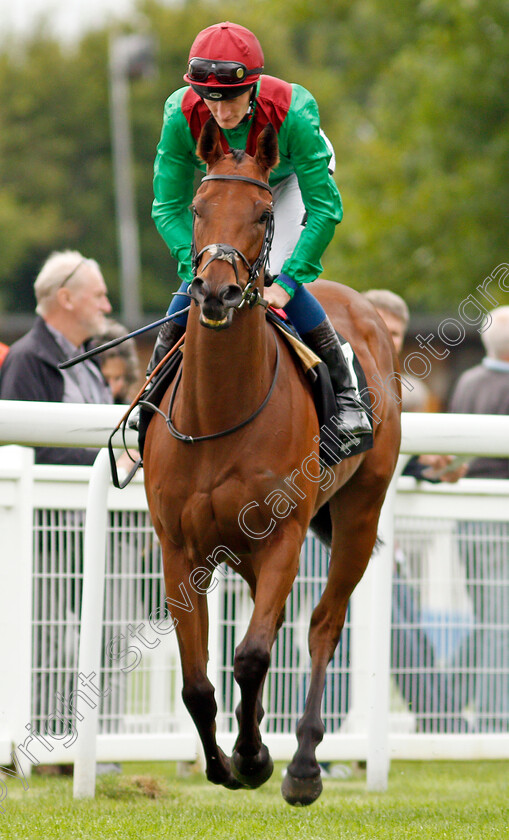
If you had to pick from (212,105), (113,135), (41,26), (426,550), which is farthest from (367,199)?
(41,26)

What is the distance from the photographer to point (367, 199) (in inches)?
818

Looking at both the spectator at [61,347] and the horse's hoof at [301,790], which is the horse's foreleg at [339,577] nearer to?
the horse's hoof at [301,790]

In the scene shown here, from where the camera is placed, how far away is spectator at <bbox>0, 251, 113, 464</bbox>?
6121mm

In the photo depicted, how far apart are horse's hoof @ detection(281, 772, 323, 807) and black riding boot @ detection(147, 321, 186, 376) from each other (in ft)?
5.42

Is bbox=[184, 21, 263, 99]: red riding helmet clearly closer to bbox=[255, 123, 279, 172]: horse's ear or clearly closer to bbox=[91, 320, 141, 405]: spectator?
bbox=[255, 123, 279, 172]: horse's ear

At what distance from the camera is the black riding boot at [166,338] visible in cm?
484

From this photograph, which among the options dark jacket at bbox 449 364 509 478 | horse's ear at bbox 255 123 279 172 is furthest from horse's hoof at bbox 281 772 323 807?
dark jacket at bbox 449 364 509 478

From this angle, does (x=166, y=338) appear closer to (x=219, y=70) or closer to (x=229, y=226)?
(x=229, y=226)

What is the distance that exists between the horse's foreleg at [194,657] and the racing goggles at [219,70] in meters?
1.67

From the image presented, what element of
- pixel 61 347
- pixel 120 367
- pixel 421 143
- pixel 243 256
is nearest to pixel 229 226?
pixel 243 256

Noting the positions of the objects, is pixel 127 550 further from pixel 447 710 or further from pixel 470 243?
pixel 470 243

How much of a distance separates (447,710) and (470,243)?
13111mm

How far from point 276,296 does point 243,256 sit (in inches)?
24.3

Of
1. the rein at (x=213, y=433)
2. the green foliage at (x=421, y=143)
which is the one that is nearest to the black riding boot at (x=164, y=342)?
the rein at (x=213, y=433)
